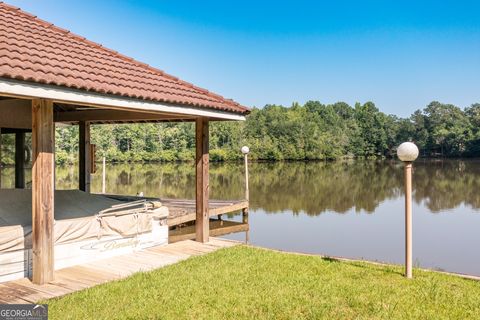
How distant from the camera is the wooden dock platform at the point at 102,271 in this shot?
14.8ft

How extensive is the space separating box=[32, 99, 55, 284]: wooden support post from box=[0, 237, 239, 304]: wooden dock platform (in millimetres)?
229

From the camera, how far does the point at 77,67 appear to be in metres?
5.20

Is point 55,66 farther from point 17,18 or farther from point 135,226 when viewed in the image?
point 135,226

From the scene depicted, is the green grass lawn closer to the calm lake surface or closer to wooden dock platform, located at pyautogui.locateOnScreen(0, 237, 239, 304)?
wooden dock platform, located at pyautogui.locateOnScreen(0, 237, 239, 304)

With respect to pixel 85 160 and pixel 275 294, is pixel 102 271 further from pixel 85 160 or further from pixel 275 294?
pixel 85 160

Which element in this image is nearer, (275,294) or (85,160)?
(275,294)

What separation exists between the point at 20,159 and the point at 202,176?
15.5ft

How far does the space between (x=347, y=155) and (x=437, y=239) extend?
183ft

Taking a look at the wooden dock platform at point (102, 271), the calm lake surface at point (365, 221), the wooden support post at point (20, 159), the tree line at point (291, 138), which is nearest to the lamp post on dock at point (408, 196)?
the wooden dock platform at point (102, 271)

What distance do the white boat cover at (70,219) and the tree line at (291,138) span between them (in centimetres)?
3844

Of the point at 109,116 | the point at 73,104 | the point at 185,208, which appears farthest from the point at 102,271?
the point at 185,208

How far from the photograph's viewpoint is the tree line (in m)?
53.2

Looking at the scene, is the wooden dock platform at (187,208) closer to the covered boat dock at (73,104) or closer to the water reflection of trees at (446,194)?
the covered boat dock at (73,104)

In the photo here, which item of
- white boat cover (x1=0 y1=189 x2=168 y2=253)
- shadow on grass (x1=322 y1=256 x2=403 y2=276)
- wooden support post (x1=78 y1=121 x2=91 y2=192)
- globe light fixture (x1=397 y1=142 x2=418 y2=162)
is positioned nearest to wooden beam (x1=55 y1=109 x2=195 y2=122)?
wooden support post (x1=78 y1=121 x2=91 y2=192)
